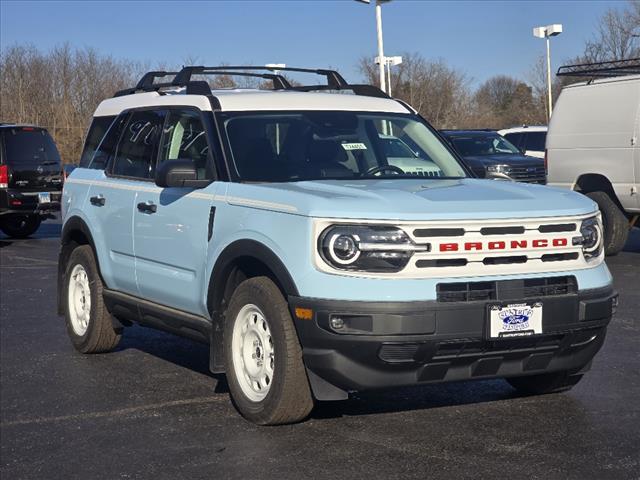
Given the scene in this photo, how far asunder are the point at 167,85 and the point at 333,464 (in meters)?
3.50

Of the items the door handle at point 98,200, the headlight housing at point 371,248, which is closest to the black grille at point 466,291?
the headlight housing at point 371,248

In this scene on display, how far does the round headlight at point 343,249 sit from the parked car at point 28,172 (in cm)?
1386

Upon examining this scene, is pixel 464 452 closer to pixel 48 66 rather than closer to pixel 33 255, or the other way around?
pixel 33 255

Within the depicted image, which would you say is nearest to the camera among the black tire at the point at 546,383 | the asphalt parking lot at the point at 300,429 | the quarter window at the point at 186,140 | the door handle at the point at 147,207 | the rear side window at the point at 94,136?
the asphalt parking lot at the point at 300,429

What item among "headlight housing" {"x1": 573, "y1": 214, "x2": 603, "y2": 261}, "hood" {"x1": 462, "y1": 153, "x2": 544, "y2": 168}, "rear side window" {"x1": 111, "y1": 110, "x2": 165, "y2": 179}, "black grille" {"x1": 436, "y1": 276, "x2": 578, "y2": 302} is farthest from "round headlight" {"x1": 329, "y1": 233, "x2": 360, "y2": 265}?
"hood" {"x1": 462, "y1": 153, "x2": 544, "y2": 168}

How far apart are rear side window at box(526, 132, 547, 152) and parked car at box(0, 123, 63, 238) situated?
33.7 feet

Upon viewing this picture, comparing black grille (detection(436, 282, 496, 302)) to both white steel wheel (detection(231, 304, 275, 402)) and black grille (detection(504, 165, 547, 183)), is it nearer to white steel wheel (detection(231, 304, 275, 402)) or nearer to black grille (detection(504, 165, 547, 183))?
white steel wheel (detection(231, 304, 275, 402))

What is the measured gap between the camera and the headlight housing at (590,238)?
19.1 feet

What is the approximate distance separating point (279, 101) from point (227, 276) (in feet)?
4.39

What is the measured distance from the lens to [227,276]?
622cm

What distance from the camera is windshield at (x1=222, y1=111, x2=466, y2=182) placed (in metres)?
6.57

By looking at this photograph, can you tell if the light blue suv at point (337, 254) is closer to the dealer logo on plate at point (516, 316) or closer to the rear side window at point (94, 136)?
the dealer logo on plate at point (516, 316)

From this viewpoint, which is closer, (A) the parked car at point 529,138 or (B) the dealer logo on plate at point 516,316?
(B) the dealer logo on plate at point 516,316

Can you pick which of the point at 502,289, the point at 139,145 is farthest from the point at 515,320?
the point at 139,145
